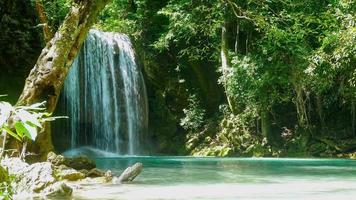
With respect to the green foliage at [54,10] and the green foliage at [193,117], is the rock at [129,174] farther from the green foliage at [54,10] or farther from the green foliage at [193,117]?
the green foliage at [193,117]

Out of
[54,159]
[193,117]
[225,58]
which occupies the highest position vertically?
[225,58]

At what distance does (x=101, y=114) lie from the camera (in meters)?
19.5

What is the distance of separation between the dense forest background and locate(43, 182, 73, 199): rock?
28.0 feet

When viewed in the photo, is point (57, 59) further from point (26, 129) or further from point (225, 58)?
point (225, 58)

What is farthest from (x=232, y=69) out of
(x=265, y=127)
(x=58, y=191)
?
(x=58, y=191)

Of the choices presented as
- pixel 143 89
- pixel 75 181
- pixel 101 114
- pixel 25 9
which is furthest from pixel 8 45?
pixel 75 181

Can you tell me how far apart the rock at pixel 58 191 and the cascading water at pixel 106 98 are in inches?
508

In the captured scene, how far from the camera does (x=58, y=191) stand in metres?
5.84

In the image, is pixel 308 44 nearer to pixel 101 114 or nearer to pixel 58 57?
pixel 101 114

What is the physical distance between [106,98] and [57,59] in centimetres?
1143

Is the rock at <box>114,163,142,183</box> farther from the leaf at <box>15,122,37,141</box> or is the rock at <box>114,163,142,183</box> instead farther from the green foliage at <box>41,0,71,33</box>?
the green foliage at <box>41,0,71,33</box>

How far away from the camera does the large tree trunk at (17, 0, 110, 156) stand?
8.31 m

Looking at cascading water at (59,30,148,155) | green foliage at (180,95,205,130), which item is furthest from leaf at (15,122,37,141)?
green foliage at (180,95,205,130)

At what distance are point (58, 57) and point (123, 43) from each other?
12430mm
